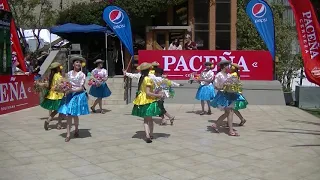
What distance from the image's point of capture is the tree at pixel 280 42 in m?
20.3

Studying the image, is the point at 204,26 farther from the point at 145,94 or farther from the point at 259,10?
the point at 145,94

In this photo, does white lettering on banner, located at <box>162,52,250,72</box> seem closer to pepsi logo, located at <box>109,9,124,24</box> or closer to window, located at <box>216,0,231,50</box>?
pepsi logo, located at <box>109,9,124,24</box>

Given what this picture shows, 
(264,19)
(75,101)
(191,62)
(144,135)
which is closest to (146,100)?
(144,135)

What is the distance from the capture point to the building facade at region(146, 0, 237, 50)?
22.7m

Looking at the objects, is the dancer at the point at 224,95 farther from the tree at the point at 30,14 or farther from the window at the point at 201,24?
the tree at the point at 30,14

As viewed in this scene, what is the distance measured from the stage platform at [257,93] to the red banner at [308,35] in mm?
6826

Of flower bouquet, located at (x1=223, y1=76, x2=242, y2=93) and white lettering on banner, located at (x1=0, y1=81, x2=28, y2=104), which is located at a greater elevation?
flower bouquet, located at (x1=223, y1=76, x2=242, y2=93)

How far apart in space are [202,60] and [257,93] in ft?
8.23

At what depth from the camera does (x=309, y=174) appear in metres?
6.28

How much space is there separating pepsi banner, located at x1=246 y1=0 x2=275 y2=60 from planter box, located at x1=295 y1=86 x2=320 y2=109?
1.95m

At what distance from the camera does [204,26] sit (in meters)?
22.9

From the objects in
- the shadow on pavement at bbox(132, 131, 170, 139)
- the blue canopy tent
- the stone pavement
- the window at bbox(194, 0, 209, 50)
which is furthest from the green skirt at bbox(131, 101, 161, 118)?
the window at bbox(194, 0, 209, 50)

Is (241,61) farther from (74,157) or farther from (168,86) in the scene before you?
(74,157)

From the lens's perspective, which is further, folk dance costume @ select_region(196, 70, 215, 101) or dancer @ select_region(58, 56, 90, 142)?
folk dance costume @ select_region(196, 70, 215, 101)
